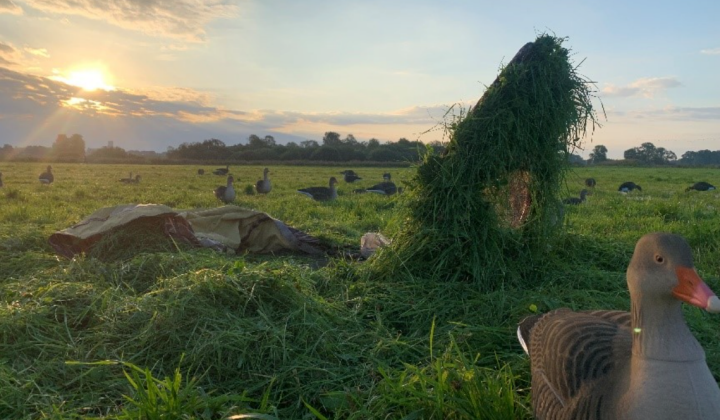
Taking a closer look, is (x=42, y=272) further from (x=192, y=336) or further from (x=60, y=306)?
(x=192, y=336)

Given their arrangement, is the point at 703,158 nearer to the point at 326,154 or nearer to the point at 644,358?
the point at 326,154

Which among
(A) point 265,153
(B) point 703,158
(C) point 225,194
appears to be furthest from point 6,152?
(B) point 703,158

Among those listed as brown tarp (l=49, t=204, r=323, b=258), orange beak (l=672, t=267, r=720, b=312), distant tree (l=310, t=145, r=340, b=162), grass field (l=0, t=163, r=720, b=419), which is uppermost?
distant tree (l=310, t=145, r=340, b=162)

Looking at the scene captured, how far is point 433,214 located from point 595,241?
2911 millimetres

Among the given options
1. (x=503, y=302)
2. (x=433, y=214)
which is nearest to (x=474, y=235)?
(x=433, y=214)

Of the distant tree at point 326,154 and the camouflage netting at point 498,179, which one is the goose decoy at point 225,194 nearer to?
the camouflage netting at point 498,179

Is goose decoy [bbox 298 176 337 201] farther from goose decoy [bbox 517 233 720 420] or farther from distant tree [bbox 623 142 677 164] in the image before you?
distant tree [bbox 623 142 677 164]

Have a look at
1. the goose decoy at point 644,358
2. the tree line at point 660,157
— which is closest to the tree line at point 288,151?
the tree line at point 660,157

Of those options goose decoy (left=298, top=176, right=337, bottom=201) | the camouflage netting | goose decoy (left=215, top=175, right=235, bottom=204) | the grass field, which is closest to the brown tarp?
the grass field

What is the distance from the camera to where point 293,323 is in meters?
4.17

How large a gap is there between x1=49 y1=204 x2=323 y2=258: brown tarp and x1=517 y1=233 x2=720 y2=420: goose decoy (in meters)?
5.29

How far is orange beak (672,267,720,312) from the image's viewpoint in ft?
7.25

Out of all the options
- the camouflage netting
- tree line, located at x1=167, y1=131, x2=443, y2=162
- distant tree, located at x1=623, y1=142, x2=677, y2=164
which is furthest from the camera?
distant tree, located at x1=623, y1=142, x2=677, y2=164

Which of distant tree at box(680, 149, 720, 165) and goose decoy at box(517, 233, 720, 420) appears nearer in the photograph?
goose decoy at box(517, 233, 720, 420)
